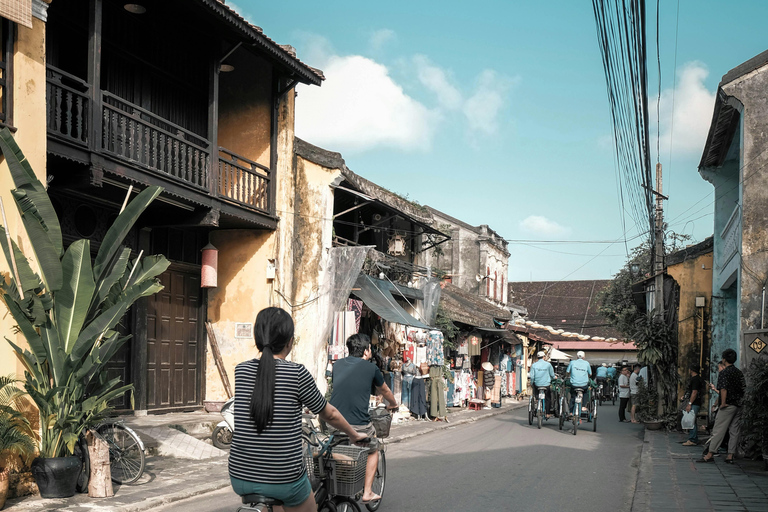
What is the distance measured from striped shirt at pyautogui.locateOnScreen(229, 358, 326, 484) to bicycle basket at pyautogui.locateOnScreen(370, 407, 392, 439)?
3.88 metres

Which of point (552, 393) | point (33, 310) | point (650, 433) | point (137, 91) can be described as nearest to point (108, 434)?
point (33, 310)

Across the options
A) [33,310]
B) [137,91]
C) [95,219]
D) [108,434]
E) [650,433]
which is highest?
[137,91]

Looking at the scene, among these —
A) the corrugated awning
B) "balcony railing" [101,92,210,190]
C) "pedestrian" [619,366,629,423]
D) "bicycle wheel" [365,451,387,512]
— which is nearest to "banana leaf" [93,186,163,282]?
"balcony railing" [101,92,210,190]

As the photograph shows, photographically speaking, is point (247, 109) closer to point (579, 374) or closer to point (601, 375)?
point (579, 374)

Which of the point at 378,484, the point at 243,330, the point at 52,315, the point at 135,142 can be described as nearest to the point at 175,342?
the point at 243,330

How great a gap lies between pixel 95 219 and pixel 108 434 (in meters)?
4.92

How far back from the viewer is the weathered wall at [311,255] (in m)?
16.2

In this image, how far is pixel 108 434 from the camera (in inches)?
360

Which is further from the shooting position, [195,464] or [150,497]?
[195,464]

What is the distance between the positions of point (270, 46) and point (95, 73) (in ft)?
14.0

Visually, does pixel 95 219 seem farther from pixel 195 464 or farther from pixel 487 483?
pixel 487 483

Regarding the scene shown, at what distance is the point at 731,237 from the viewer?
16.5 meters

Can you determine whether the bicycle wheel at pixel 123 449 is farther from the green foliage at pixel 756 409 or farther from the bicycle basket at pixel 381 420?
the green foliage at pixel 756 409

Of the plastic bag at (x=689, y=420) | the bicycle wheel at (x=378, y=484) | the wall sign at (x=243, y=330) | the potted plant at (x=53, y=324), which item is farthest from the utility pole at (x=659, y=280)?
the potted plant at (x=53, y=324)
